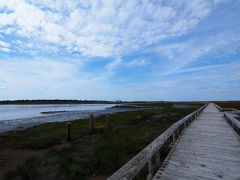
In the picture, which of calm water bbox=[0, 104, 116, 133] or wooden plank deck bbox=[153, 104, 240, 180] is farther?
calm water bbox=[0, 104, 116, 133]

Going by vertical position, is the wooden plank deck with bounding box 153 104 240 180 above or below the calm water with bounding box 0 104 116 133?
above

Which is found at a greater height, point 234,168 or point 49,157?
point 234,168

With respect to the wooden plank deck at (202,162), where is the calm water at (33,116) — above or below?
below

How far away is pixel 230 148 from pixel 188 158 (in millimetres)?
2153

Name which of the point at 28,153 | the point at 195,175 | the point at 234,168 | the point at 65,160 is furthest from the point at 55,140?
the point at 234,168

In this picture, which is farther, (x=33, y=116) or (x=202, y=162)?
(x=33, y=116)

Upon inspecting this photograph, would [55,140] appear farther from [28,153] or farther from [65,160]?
[65,160]

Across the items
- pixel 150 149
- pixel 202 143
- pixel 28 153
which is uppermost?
pixel 150 149

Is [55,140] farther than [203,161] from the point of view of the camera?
Yes

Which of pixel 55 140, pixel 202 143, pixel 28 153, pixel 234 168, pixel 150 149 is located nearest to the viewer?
pixel 150 149

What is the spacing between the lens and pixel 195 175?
327 cm

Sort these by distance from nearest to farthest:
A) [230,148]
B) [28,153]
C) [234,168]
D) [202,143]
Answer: [234,168], [230,148], [202,143], [28,153]

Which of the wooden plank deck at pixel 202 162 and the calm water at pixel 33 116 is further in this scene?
the calm water at pixel 33 116

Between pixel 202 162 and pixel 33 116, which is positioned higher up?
pixel 202 162
